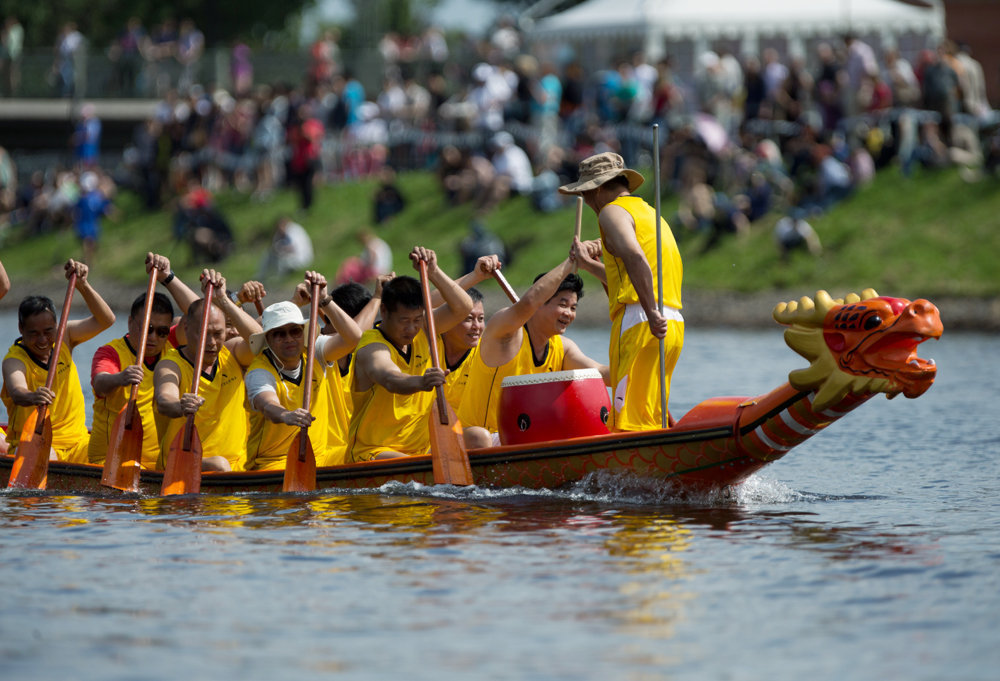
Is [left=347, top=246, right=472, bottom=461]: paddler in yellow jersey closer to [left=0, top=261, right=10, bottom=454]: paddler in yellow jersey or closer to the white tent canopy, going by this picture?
[left=0, top=261, right=10, bottom=454]: paddler in yellow jersey

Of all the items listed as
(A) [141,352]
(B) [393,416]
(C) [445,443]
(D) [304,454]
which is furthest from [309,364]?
(A) [141,352]

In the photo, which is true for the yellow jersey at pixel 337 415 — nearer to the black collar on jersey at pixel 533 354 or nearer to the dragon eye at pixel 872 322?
the black collar on jersey at pixel 533 354

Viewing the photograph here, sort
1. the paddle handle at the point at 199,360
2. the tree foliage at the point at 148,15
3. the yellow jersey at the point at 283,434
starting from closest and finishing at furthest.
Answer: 1. the paddle handle at the point at 199,360
2. the yellow jersey at the point at 283,434
3. the tree foliage at the point at 148,15

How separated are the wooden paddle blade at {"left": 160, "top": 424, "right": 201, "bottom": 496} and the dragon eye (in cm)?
428

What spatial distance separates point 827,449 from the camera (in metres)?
14.1

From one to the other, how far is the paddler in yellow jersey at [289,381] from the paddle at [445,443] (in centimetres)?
59

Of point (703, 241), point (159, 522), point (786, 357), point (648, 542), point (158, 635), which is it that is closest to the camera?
point (158, 635)

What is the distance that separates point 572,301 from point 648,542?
176 centimetres

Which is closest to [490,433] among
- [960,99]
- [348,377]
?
[348,377]

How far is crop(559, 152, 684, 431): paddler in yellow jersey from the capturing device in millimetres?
9703

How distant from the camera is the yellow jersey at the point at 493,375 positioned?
34.3ft

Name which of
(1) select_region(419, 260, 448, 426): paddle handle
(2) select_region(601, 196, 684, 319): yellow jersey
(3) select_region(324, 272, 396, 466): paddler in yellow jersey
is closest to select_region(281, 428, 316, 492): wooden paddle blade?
(3) select_region(324, 272, 396, 466): paddler in yellow jersey

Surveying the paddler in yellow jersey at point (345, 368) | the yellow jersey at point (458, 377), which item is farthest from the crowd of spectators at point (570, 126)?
the paddler in yellow jersey at point (345, 368)

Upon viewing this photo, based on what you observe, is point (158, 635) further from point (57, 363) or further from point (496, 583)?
point (57, 363)
